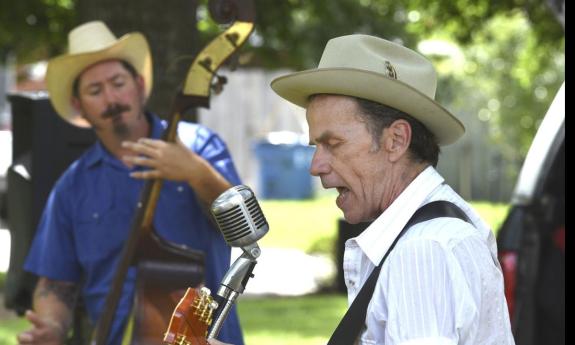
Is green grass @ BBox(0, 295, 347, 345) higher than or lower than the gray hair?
lower

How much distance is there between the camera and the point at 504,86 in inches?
835

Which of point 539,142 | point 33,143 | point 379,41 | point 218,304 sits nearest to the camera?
point 218,304

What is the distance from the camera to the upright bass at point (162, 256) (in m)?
3.79

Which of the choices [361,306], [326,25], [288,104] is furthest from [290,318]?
[361,306]

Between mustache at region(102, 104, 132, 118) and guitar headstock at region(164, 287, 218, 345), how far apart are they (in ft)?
5.82

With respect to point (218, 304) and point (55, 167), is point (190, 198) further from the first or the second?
point (218, 304)

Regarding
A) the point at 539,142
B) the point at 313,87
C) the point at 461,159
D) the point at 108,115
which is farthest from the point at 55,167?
the point at 461,159

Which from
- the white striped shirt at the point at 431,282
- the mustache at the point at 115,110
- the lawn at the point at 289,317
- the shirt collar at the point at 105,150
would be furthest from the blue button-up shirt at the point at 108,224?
the lawn at the point at 289,317

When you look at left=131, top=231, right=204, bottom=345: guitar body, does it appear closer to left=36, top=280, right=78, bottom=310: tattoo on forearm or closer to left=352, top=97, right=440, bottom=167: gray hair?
left=36, top=280, right=78, bottom=310: tattoo on forearm

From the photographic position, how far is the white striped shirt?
7.30 ft

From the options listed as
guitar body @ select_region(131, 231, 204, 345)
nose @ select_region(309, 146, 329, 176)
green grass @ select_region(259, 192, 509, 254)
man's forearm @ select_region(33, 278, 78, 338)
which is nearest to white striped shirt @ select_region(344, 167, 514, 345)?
nose @ select_region(309, 146, 329, 176)

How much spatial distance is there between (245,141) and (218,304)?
22299 mm

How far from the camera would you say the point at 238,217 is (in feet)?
8.09

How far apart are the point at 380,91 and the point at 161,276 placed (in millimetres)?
1532
